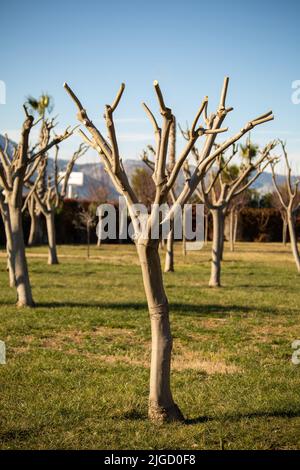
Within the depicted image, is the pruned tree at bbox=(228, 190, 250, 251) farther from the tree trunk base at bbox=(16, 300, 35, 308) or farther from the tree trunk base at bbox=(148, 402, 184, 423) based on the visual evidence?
the tree trunk base at bbox=(148, 402, 184, 423)

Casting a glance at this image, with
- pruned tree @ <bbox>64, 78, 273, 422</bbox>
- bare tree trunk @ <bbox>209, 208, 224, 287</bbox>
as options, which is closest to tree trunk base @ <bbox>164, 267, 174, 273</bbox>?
bare tree trunk @ <bbox>209, 208, 224, 287</bbox>

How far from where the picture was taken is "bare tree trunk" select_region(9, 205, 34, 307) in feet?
41.1

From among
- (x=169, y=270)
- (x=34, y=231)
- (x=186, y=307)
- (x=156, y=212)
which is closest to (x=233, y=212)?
(x=34, y=231)

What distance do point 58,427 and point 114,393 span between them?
48.5 inches

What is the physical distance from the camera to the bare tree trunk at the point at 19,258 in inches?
493

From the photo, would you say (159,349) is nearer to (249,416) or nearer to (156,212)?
(249,416)

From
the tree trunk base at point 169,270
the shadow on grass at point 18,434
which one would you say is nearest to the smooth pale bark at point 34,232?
the tree trunk base at point 169,270

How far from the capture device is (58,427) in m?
5.42

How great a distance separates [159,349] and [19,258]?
25.1 feet

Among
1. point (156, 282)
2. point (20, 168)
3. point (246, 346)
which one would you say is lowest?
point (246, 346)

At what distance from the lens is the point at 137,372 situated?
7527mm

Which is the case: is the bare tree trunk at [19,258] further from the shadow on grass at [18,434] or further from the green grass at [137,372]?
the shadow on grass at [18,434]

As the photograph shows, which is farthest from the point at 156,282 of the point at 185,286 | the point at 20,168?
the point at 185,286
